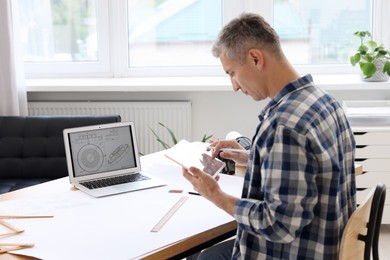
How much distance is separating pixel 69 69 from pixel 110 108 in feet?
1.65

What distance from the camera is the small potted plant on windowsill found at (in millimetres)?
3621

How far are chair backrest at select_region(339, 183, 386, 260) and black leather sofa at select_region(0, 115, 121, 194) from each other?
1895 mm

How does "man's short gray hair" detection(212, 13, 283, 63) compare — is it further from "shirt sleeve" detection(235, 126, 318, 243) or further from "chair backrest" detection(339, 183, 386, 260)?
"chair backrest" detection(339, 183, 386, 260)

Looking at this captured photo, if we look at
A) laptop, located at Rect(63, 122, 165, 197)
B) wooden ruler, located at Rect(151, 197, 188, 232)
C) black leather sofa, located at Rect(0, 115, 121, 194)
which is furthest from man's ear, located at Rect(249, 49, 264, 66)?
black leather sofa, located at Rect(0, 115, 121, 194)

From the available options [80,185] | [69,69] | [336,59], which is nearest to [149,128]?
[69,69]

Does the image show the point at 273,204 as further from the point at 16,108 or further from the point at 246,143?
the point at 16,108

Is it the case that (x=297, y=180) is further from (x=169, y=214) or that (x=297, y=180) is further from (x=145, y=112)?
(x=145, y=112)

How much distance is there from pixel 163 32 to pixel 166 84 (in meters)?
0.49

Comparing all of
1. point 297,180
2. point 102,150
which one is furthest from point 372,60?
point 297,180

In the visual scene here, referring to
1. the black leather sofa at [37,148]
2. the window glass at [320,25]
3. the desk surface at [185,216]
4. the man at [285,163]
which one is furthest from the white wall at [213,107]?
the man at [285,163]

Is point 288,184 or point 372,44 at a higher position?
point 372,44

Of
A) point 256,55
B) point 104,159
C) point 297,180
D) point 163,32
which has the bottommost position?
point 104,159

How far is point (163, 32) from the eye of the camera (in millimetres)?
4090

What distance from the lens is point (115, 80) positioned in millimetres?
4020
